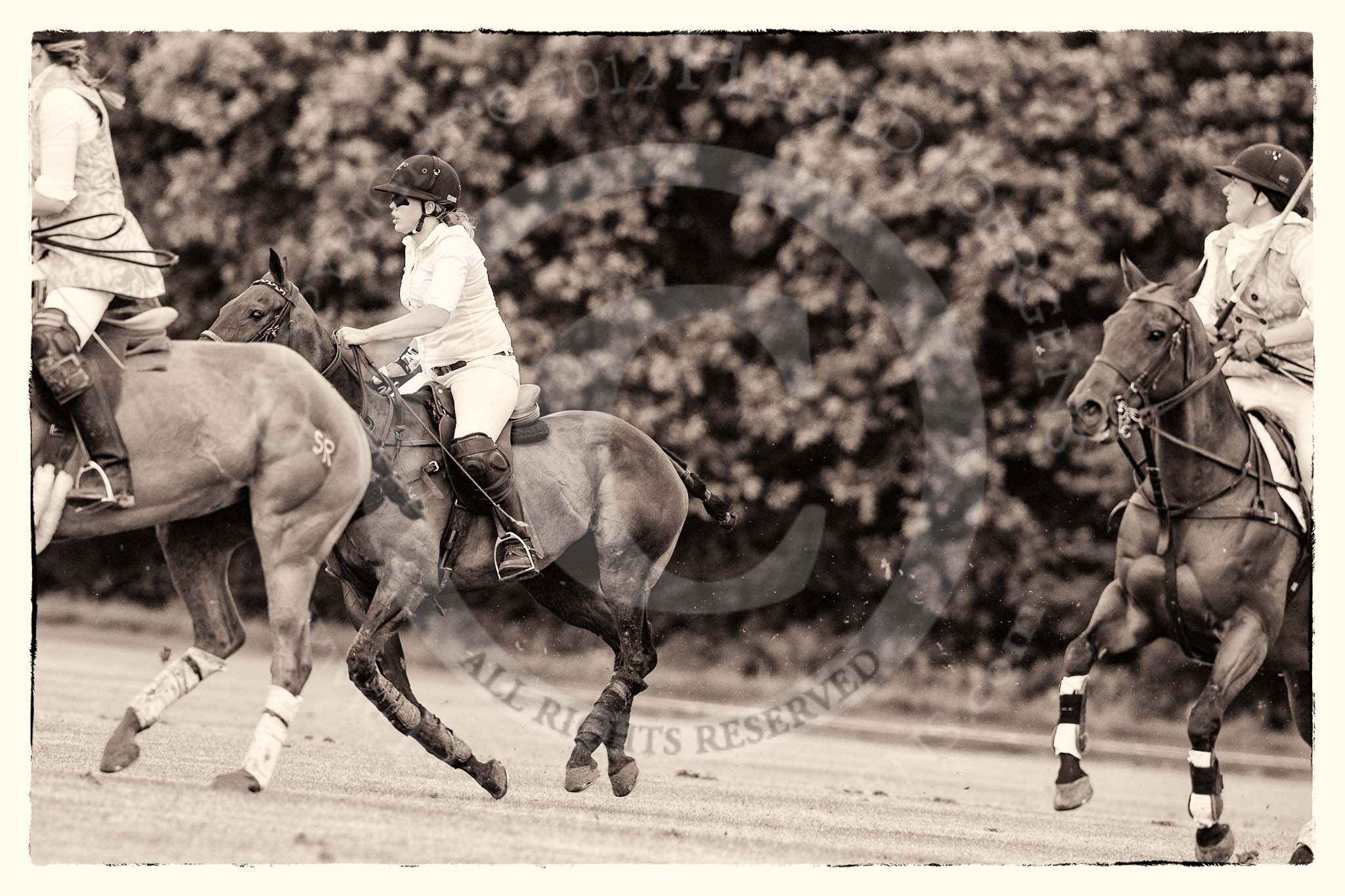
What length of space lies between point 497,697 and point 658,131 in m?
4.94

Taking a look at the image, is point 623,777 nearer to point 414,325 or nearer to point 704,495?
point 704,495

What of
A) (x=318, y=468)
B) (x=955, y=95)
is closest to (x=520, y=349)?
(x=955, y=95)

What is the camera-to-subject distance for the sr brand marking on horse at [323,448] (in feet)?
26.2

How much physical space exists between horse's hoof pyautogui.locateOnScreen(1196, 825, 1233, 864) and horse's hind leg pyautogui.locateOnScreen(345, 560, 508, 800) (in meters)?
3.60

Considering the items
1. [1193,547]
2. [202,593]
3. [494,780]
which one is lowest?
[494,780]

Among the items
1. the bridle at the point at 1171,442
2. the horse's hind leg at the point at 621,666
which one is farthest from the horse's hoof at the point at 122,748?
the bridle at the point at 1171,442

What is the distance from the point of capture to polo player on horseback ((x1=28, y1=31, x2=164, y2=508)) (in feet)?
23.9

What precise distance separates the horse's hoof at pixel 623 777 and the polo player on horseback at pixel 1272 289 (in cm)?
387

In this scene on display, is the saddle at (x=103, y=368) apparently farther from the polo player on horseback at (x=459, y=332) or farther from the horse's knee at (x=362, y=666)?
the horse's knee at (x=362, y=666)

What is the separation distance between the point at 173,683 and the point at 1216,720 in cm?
502

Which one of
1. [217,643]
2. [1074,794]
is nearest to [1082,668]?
[1074,794]

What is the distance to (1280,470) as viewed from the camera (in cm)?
898

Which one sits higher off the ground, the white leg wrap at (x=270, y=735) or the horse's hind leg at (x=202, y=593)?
the horse's hind leg at (x=202, y=593)

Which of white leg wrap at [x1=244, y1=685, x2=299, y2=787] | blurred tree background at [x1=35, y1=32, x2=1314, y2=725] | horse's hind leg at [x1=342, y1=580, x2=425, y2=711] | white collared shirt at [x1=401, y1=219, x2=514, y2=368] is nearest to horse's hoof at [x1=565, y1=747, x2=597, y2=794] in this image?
horse's hind leg at [x1=342, y1=580, x2=425, y2=711]
